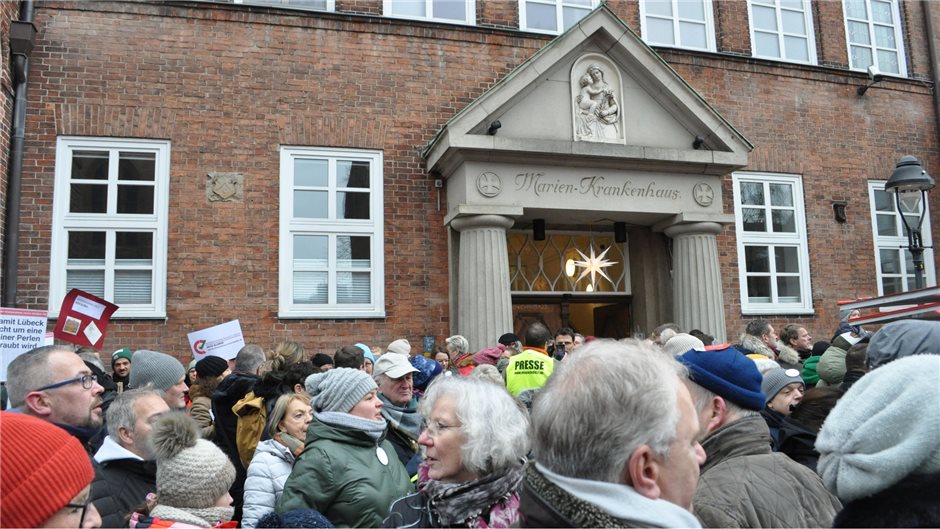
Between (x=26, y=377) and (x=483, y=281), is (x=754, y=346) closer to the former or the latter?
(x=483, y=281)

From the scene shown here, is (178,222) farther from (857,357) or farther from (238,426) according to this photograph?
(857,357)

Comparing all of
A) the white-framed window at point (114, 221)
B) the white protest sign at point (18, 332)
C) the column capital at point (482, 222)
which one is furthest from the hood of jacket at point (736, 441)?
the white-framed window at point (114, 221)

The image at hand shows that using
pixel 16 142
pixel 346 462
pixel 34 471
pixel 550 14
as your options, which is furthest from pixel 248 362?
pixel 550 14

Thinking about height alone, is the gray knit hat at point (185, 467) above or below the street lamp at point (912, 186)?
below

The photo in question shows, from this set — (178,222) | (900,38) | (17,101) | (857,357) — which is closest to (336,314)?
(178,222)

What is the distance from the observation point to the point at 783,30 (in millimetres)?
13742

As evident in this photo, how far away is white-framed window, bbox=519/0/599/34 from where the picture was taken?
12.3m

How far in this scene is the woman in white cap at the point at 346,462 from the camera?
3518 millimetres

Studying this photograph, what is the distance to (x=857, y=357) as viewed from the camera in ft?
16.2

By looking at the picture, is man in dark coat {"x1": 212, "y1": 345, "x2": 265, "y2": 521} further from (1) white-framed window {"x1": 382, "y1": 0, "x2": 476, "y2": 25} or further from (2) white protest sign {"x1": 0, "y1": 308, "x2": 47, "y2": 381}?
(1) white-framed window {"x1": 382, "y1": 0, "x2": 476, "y2": 25}

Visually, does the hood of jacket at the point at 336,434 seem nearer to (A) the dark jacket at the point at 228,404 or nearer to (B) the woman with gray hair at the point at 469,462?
(B) the woman with gray hair at the point at 469,462

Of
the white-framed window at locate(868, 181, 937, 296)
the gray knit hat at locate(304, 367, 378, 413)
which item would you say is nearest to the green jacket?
the gray knit hat at locate(304, 367, 378, 413)

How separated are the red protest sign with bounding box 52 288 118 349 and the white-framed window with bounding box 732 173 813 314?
389 inches

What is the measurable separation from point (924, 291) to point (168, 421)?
530 centimetres
